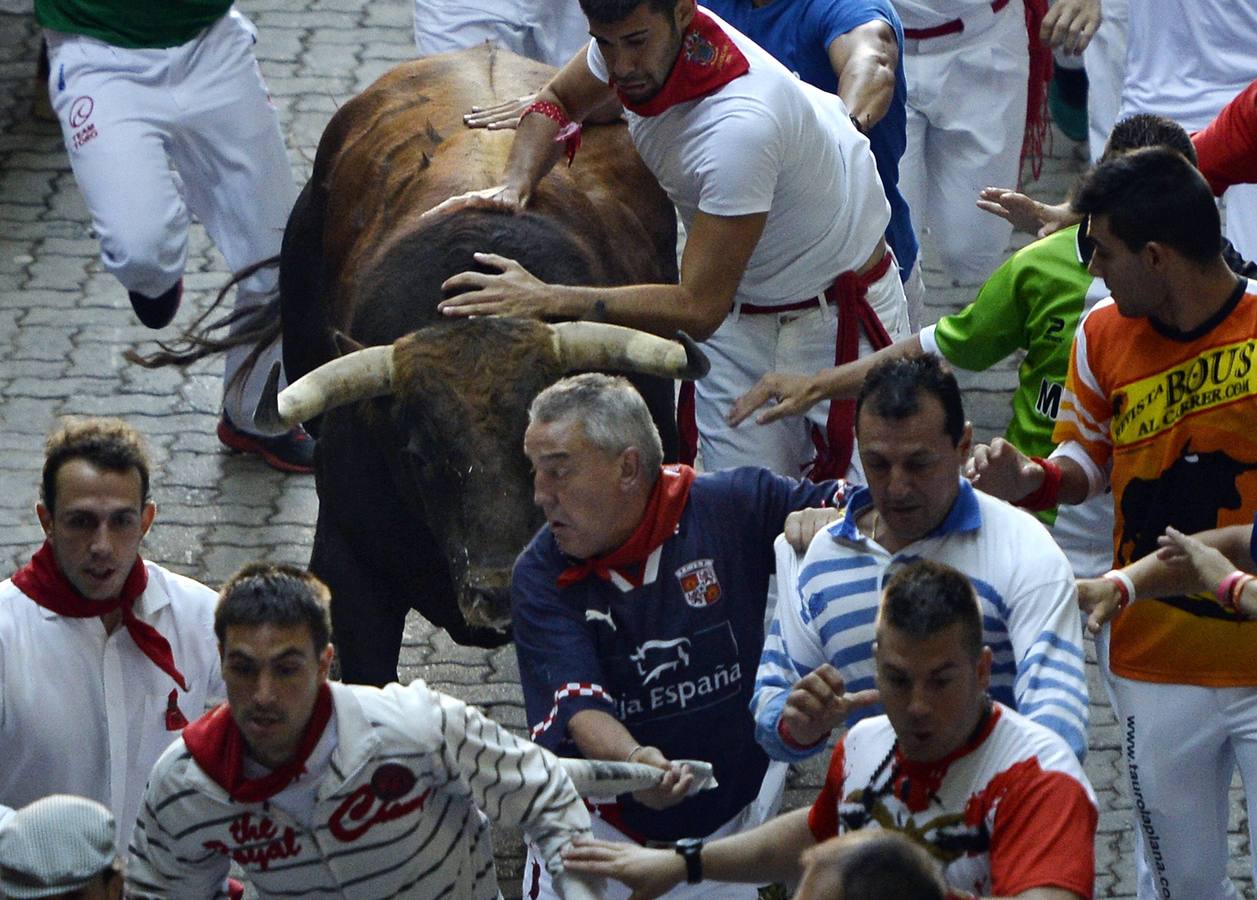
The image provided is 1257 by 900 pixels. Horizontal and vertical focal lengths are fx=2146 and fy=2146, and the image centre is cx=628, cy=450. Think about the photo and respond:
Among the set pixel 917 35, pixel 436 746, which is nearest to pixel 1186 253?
pixel 436 746

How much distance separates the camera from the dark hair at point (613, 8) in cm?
566

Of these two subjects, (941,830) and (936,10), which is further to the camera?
(936,10)

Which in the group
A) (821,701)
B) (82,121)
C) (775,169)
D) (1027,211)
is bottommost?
(821,701)

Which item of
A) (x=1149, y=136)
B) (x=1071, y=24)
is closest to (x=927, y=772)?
(x=1149, y=136)

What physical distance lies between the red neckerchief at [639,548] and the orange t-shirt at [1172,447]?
103cm

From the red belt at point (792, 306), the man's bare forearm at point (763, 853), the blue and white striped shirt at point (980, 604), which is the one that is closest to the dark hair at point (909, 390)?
the blue and white striped shirt at point (980, 604)

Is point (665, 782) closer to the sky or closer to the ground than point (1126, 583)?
closer to the ground

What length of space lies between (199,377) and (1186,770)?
227 inches

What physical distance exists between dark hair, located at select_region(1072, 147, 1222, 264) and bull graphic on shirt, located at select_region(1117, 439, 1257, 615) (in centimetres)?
47

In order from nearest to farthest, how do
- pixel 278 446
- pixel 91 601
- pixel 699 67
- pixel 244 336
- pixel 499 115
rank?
pixel 91 601 → pixel 699 67 → pixel 499 115 → pixel 244 336 → pixel 278 446

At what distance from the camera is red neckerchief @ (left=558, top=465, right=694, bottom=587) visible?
4.91 m

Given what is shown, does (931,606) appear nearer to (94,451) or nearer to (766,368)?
(94,451)

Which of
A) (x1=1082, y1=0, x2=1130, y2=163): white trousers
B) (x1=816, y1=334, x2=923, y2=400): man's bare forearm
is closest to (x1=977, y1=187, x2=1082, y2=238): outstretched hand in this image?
(x1=816, y1=334, x2=923, y2=400): man's bare forearm

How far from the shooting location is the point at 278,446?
29.5 ft
